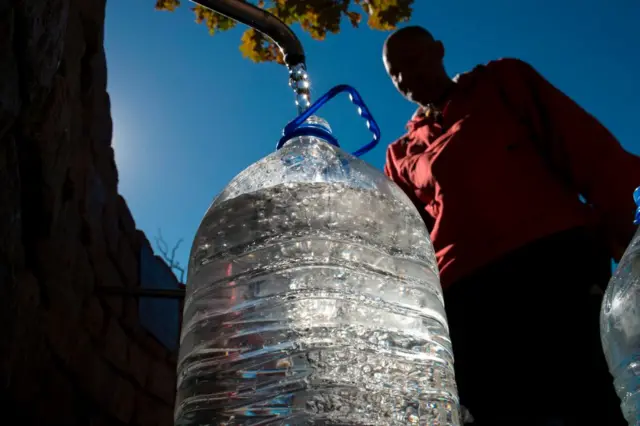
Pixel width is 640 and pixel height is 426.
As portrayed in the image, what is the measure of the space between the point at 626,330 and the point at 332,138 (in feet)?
2.15

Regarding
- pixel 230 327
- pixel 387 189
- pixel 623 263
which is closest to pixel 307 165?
pixel 387 189

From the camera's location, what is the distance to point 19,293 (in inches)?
61.4

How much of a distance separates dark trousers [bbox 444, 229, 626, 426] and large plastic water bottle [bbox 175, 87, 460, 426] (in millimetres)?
582

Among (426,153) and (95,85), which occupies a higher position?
(95,85)

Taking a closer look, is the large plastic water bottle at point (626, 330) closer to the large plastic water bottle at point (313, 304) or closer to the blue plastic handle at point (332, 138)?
the large plastic water bottle at point (313, 304)

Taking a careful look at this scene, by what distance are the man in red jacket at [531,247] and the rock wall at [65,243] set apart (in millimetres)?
1189

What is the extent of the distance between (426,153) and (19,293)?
1.35m

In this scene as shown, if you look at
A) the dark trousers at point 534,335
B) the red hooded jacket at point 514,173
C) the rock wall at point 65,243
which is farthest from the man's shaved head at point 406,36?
the rock wall at point 65,243

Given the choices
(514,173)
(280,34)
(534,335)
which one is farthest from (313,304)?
(514,173)

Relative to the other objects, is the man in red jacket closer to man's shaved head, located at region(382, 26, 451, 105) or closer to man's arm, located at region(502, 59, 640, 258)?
man's arm, located at region(502, 59, 640, 258)

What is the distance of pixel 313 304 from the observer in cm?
102

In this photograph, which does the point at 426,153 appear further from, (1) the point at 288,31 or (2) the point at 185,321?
(2) the point at 185,321

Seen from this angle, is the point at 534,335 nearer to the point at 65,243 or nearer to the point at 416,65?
the point at 416,65

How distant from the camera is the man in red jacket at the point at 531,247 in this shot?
168 centimetres
